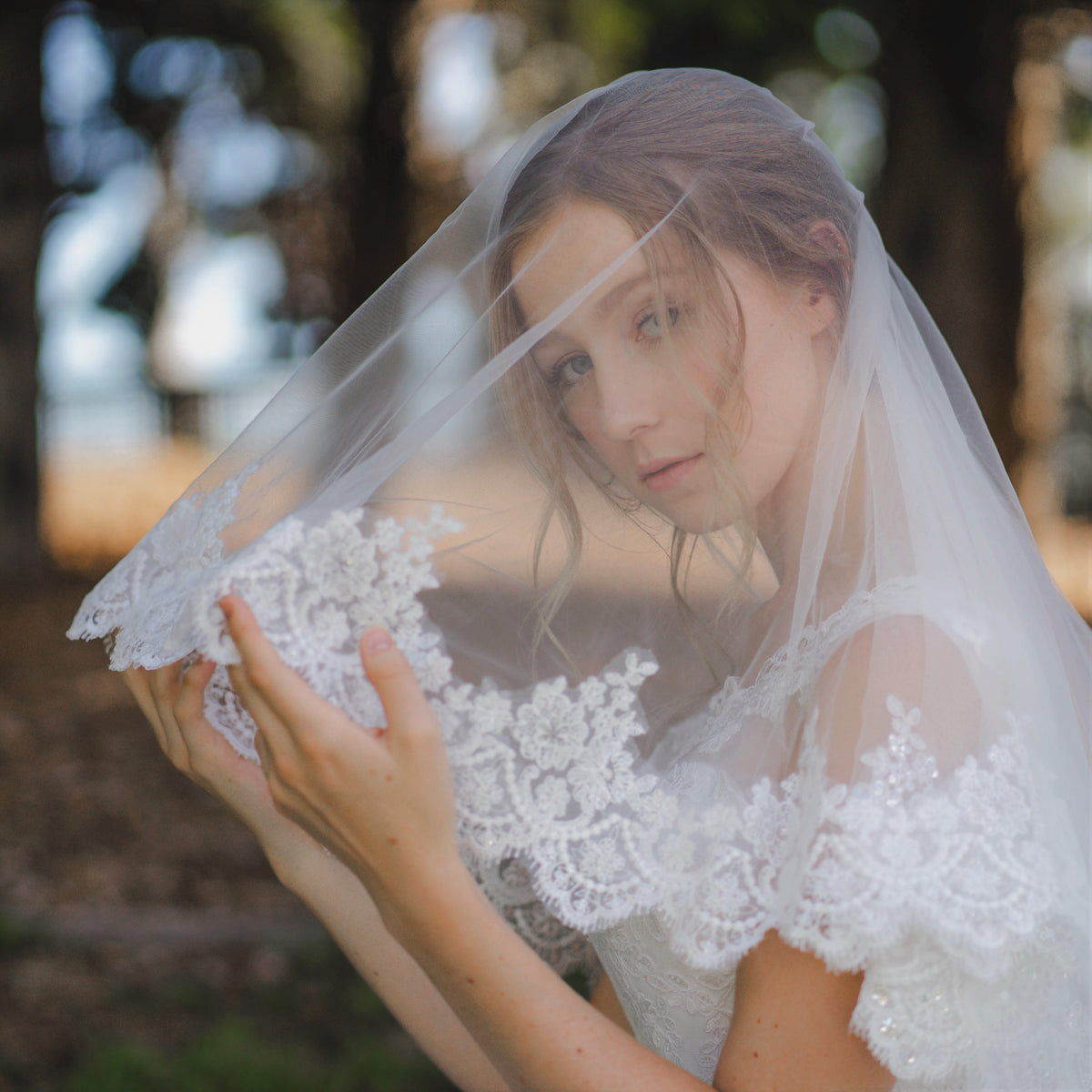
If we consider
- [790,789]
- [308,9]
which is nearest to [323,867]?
[790,789]

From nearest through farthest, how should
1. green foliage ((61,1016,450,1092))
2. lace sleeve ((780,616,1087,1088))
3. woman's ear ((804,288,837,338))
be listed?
1. lace sleeve ((780,616,1087,1088))
2. woman's ear ((804,288,837,338))
3. green foliage ((61,1016,450,1092))

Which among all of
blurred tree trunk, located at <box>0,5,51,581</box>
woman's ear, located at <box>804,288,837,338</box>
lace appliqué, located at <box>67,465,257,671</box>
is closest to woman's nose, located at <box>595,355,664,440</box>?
woman's ear, located at <box>804,288,837,338</box>

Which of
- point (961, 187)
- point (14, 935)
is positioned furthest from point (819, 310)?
point (961, 187)

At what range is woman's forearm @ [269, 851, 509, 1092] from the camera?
1.69m

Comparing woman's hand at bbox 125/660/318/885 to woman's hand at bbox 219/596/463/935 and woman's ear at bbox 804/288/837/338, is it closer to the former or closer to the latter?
woman's hand at bbox 219/596/463/935

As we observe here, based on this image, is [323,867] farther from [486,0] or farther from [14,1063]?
[486,0]

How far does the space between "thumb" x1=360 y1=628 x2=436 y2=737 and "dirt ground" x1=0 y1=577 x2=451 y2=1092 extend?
233cm

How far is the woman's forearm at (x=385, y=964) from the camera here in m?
1.69

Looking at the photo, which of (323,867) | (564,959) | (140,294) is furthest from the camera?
(140,294)

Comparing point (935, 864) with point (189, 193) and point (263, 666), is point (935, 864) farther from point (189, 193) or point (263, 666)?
point (189, 193)

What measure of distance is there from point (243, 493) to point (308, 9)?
39.4 feet

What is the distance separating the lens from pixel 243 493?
1.57m

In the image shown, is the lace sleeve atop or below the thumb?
below

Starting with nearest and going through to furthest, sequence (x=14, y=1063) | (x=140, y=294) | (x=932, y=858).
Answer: (x=932, y=858)
(x=14, y=1063)
(x=140, y=294)
